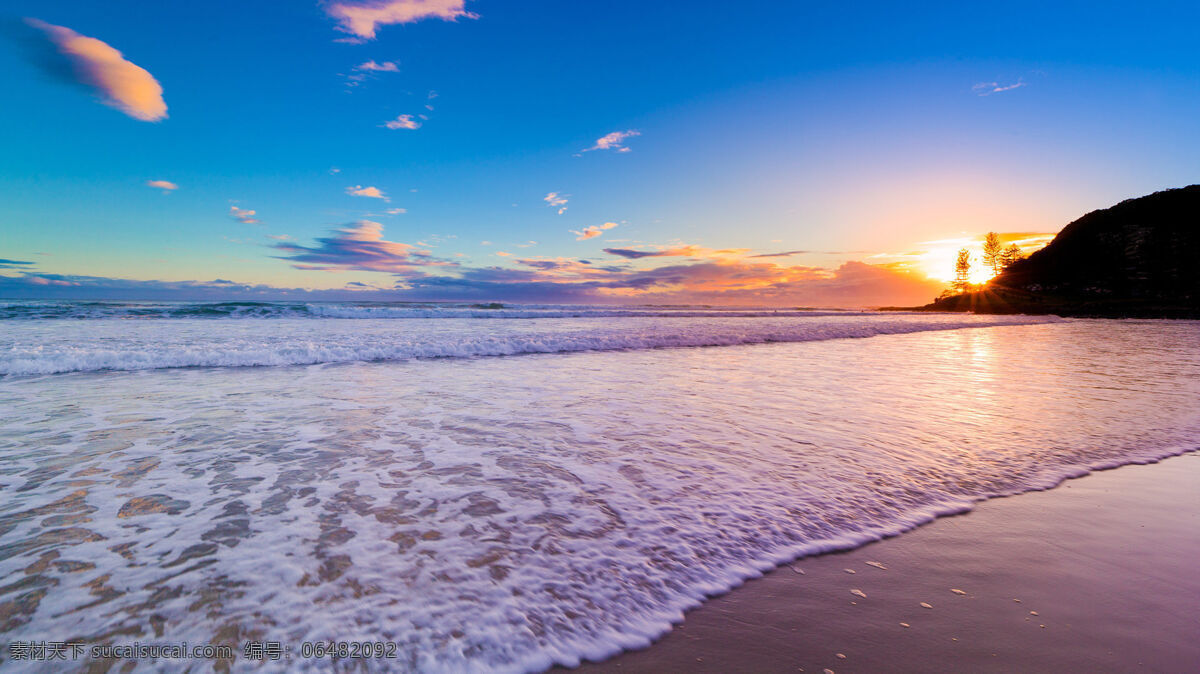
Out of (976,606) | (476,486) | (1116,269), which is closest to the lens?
(976,606)

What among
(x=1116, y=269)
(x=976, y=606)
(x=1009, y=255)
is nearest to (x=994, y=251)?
(x=1009, y=255)

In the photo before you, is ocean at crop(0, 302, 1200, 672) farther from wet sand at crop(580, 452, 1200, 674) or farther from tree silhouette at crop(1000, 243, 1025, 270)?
tree silhouette at crop(1000, 243, 1025, 270)

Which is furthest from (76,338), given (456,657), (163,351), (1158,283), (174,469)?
(1158,283)

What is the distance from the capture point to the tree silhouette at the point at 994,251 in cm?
7231

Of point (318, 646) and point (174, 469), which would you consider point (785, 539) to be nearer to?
point (318, 646)

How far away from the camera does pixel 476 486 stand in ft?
12.3

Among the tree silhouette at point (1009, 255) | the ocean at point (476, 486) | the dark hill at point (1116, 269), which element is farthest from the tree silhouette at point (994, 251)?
the ocean at point (476, 486)

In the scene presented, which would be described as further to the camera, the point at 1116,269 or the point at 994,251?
the point at 994,251

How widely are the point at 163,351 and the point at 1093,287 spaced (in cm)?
7548

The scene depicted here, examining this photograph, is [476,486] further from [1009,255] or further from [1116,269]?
[1009,255]

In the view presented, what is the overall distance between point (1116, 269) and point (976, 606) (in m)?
74.2

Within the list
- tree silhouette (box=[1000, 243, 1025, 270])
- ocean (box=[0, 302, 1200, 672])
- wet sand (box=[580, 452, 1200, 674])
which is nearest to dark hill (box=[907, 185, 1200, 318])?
tree silhouette (box=[1000, 243, 1025, 270])

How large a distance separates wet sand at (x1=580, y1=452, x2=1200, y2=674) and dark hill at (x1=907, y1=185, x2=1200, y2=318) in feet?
178

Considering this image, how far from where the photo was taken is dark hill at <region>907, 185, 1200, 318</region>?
43312 millimetres
